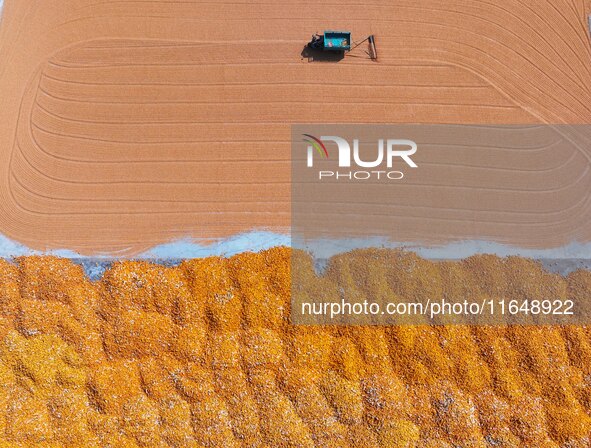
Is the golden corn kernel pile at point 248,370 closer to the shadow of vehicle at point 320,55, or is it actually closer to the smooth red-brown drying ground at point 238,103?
the smooth red-brown drying ground at point 238,103

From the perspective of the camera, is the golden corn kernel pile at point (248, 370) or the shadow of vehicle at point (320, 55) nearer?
the golden corn kernel pile at point (248, 370)

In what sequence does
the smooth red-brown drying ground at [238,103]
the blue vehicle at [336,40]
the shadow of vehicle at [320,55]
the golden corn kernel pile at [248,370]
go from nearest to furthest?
the golden corn kernel pile at [248,370], the smooth red-brown drying ground at [238,103], the blue vehicle at [336,40], the shadow of vehicle at [320,55]

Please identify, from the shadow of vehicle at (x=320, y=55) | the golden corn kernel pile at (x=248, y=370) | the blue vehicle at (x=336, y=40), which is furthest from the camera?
the shadow of vehicle at (x=320, y=55)

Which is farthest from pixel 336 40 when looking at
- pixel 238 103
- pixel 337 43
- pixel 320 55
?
pixel 238 103

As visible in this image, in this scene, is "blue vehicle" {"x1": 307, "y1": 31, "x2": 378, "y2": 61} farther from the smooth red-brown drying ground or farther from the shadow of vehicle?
the smooth red-brown drying ground

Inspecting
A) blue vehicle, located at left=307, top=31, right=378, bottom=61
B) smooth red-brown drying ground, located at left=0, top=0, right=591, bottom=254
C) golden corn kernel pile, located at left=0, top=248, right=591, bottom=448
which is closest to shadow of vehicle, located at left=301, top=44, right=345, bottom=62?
blue vehicle, located at left=307, top=31, right=378, bottom=61

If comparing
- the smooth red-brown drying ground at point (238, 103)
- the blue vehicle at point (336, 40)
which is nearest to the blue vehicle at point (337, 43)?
the blue vehicle at point (336, 40)
